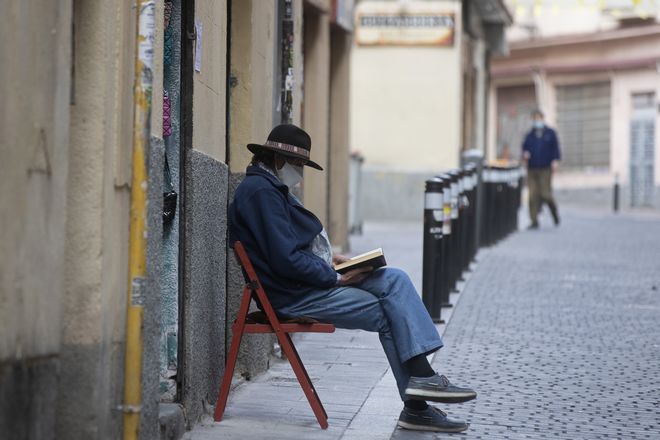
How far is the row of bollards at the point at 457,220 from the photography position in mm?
11164

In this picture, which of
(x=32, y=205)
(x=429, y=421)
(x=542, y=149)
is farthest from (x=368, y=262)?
(x=542, y=149)

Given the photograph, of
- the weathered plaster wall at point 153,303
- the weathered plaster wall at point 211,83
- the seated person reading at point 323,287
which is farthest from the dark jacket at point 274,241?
the weathered plaster wall at point 153,303

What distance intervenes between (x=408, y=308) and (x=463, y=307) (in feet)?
17.6

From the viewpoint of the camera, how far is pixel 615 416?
764 centimetres

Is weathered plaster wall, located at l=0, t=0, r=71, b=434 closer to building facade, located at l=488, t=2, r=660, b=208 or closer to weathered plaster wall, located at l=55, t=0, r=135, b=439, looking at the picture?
weathered plaster wall, located at l=55, t=0, r=135, b=439

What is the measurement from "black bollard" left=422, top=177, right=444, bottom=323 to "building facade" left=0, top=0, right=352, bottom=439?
315cm

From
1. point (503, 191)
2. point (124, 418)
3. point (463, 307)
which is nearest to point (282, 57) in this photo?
point (463, 307)

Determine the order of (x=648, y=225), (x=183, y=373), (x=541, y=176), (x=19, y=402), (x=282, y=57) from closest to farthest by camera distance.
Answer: (x=19, y=402), (x=183, y=373), (x=282, y=57), (x=541, y=176), (x=648, y=225)

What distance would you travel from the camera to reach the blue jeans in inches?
279

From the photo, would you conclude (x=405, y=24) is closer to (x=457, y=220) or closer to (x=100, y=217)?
(x=457, y=220)

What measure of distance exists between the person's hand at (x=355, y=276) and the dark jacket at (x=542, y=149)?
56.3ft

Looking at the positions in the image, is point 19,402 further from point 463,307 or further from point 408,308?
point 463,307

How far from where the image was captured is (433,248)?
11195 millimetres

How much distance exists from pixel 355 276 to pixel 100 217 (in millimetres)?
2001
